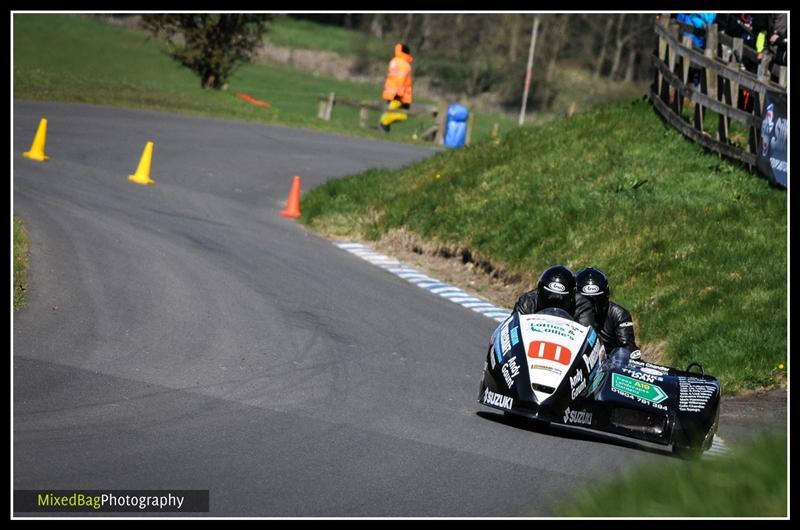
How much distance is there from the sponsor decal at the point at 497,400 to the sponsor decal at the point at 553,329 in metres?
0.60

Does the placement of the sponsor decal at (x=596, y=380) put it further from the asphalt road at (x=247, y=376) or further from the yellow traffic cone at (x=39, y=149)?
the yellow traffic cone at (x=39, y=149)

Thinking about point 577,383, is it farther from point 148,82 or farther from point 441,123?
point 148,82

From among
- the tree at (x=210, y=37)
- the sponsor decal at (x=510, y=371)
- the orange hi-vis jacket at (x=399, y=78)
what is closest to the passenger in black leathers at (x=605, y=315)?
the sponsor decal at (x=510, y=371)

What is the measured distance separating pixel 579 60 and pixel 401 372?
63.5 m

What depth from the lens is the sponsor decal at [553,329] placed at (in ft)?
35.7

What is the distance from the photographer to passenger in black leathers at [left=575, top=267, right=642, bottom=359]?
11.9 m

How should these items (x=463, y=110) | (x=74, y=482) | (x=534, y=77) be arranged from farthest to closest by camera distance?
(x=534, y=77)
(x=463, y=110)
(x=74, y=482)

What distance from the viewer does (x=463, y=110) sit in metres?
41.2

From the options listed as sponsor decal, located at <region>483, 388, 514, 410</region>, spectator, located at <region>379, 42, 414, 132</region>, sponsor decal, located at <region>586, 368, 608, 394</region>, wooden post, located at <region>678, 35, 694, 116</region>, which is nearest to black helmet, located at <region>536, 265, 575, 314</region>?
sponsor decal, located at <region>586, 368, 608, 394</region>

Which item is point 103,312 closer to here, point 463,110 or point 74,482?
point 74,482

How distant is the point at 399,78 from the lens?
117 feet

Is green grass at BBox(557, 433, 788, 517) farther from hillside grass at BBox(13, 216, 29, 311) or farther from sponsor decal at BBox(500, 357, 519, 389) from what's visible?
hillside grass at BBox(13, 216, 29, 311)

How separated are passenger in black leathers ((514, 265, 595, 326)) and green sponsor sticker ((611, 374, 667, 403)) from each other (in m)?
0.67
